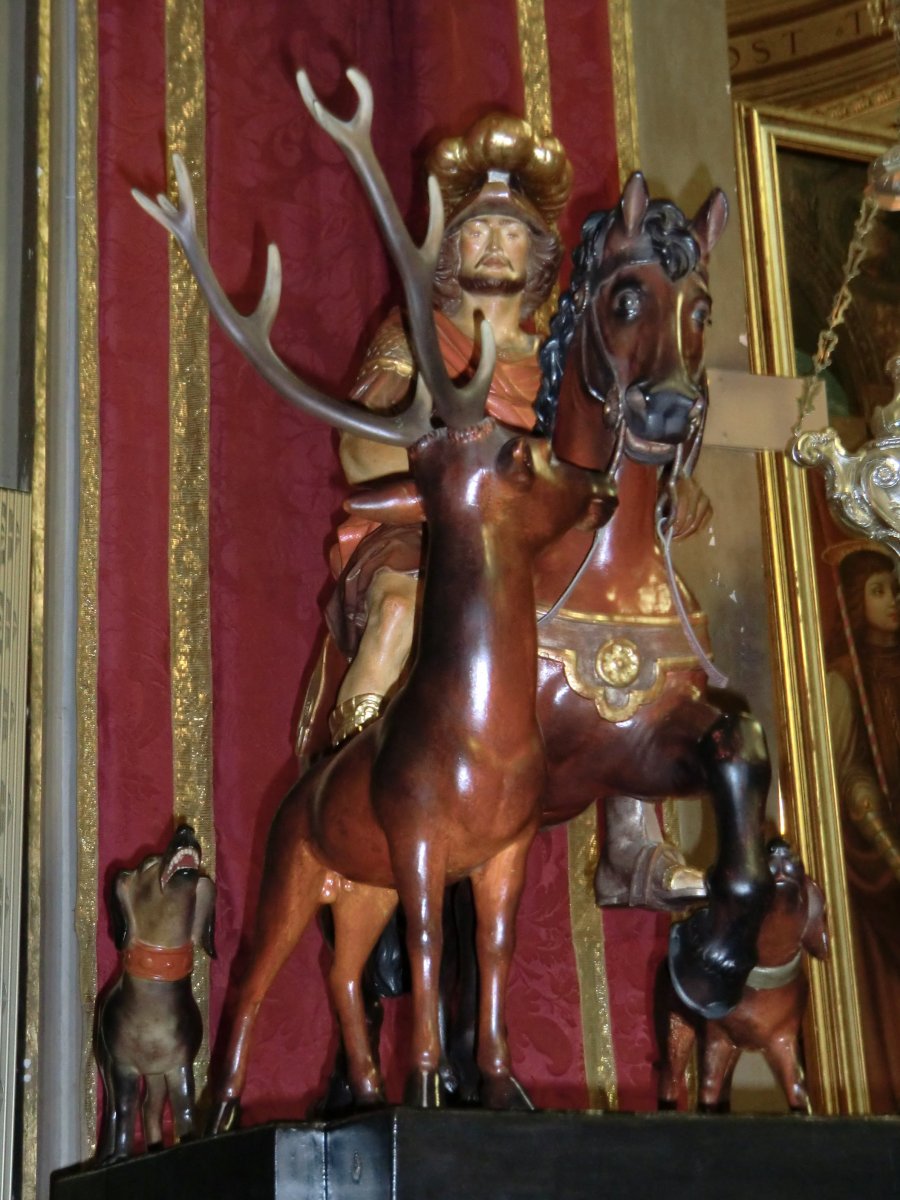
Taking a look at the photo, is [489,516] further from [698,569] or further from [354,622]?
[698,569]

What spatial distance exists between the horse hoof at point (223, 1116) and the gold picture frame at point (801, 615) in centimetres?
126

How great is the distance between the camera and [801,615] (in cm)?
311

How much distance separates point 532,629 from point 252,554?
3.64 ft

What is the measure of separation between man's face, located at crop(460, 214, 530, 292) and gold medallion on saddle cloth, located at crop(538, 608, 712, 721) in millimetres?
545

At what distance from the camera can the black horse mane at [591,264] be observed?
1867 millimetres

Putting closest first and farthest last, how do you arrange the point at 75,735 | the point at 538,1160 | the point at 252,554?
the point at 538,1160 → the point at 75,735 → the point at 252,554

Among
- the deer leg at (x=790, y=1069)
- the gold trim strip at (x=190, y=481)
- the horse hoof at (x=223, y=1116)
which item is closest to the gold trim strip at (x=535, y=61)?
the gold trim strip at (x=190, y=481)

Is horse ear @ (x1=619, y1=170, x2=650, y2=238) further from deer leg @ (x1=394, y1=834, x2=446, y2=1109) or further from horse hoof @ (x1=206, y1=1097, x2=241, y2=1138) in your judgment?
horse hoof @ (x1=206, y1=1097, x2=241, y2=1138)

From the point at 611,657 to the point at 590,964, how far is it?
0.94 m

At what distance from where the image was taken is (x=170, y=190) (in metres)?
2.82

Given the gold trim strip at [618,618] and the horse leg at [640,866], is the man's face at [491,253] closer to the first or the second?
the gold trim strip at [618,618]

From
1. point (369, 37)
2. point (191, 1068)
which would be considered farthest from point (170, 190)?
point (191, 1068)

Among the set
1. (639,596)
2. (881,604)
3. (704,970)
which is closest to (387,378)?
(639,596)

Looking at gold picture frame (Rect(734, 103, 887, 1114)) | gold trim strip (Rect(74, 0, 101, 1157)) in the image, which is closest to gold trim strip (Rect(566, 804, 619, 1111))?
gold picture frame (Rect(734, 103, 887, 1114))
